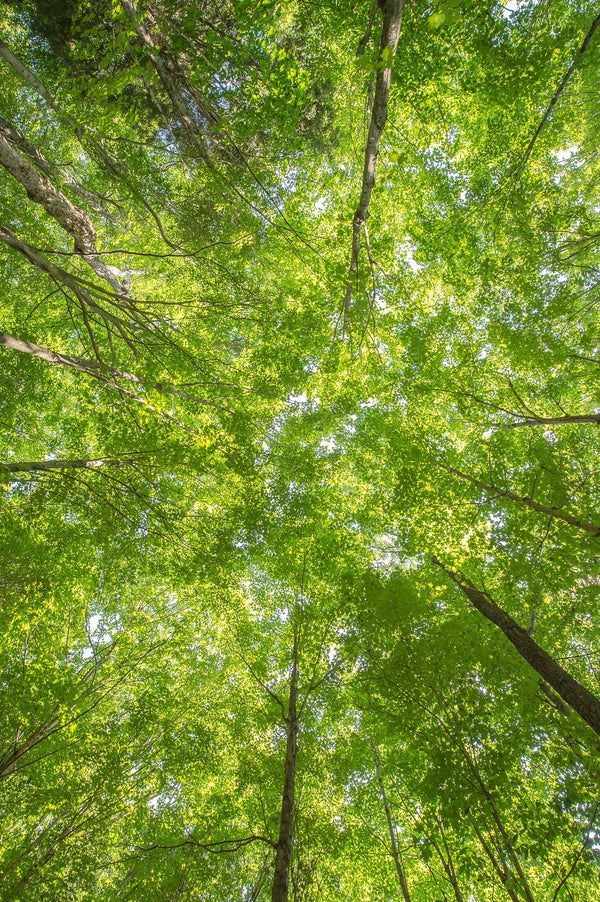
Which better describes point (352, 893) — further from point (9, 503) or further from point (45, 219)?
point (45, 219)

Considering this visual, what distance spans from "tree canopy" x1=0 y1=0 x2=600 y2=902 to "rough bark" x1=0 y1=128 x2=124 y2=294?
6 cm

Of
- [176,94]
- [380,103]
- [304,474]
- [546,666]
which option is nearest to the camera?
[380,103]

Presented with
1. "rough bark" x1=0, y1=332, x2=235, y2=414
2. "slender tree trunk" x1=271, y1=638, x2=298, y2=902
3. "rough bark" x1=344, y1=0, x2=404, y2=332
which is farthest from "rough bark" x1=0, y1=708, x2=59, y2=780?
"rough bark" x1=344, y1=0, x2=404, y2=332

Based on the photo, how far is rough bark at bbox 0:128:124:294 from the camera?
4.46 metres

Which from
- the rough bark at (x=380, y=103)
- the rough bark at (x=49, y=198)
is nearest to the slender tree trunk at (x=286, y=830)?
the rough bark at (x=380, y=103)

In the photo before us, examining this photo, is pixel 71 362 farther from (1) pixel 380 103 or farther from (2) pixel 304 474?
(2) pixel 304 474

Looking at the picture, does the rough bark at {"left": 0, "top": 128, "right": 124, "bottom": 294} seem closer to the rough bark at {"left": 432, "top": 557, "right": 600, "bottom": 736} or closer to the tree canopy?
the tree canopy

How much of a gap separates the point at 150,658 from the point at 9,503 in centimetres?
532

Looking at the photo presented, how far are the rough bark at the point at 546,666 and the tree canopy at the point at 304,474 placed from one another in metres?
0.05

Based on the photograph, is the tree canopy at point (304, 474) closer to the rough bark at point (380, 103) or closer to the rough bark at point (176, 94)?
the rough bark at point (176, 94)

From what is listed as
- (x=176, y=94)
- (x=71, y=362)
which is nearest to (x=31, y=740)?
(x=71, y=362)

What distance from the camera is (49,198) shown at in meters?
5.55

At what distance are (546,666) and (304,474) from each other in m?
5.72

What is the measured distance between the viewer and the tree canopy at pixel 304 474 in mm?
5844
